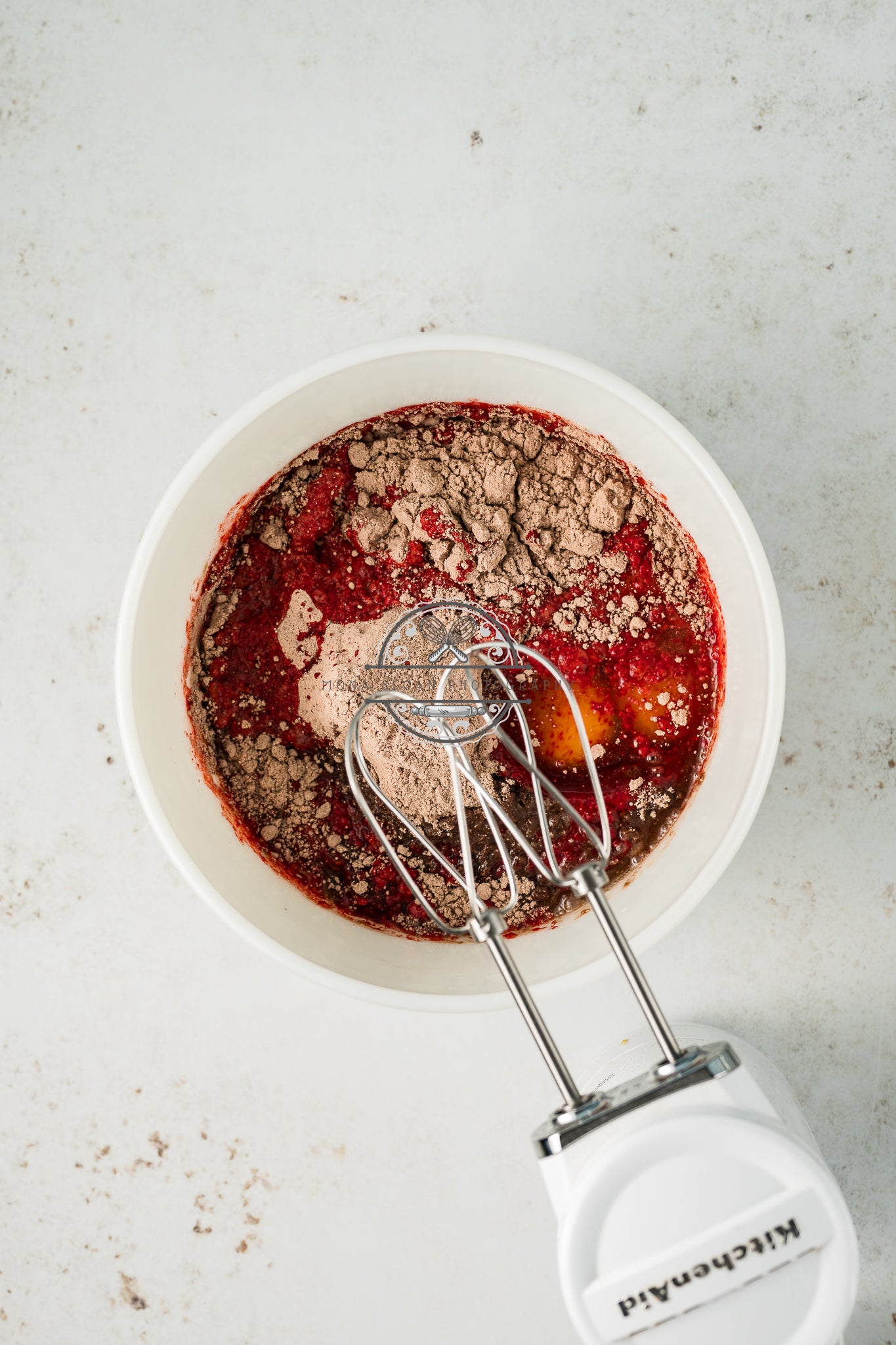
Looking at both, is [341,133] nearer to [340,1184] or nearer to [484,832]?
[484,832]

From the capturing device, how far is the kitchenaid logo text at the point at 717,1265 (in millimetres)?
571

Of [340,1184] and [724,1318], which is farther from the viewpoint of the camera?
[340,1184]

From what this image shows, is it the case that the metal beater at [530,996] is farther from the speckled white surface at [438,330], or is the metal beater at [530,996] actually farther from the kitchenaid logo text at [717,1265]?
the speckled white surface at [438,330]

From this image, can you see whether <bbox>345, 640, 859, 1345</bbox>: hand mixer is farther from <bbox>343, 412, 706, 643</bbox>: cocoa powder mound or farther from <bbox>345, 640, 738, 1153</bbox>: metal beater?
<bbox>343, 412, 706, 643</bbox>: cocoa powder mound

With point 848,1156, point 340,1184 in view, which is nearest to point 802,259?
point 848,1156

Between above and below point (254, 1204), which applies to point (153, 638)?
above

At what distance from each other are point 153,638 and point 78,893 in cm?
32

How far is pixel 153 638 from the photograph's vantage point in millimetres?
717

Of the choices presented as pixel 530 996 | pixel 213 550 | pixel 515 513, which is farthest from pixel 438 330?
pixel 530 996

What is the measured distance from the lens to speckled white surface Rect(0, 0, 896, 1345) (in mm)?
842

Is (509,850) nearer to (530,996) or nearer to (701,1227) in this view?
(530,996)

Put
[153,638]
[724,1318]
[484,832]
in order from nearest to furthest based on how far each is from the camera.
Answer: [724,1318] < [153,638] < [484,832]

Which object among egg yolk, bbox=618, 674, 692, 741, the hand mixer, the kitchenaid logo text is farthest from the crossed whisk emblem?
→ the kitchenaid logo text

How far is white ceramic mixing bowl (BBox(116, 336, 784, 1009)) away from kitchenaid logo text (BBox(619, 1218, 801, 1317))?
0.20 metres
